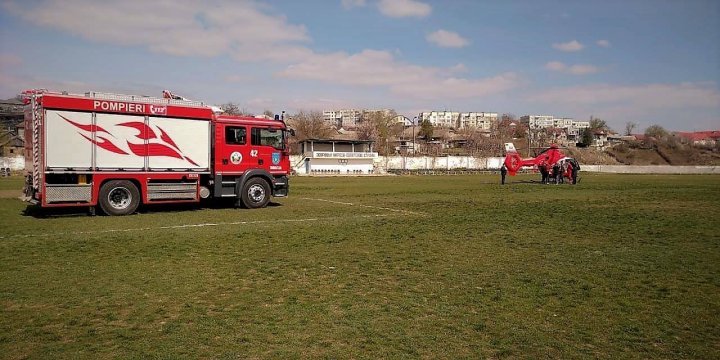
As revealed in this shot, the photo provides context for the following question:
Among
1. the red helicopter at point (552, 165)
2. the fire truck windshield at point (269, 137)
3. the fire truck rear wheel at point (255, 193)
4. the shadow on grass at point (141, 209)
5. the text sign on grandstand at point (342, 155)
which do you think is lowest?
the shadow on grass at point (141, 209)

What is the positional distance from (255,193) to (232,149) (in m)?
1.88

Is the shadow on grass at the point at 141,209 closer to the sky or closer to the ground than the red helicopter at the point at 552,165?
closer to the ground

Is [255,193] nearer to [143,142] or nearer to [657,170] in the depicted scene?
[143,142]

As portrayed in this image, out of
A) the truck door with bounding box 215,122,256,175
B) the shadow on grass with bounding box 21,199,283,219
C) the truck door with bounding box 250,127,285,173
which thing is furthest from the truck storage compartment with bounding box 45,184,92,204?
the truck door with bounding box 250,127,285,173

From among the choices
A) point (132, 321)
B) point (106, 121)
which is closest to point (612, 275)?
point (132, 321)

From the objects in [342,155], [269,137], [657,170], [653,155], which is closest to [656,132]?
[653,155]

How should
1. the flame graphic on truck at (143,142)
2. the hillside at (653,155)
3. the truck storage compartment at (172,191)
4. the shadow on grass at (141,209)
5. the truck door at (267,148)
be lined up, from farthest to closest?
the hillside at (653,155) < the truck door at (267,148) < the truck storage compartment at (172,191) < the shadow on grass at (141,209) < the flame graphic on truck at (143,142)

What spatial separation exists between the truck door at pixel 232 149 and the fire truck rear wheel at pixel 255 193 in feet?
1.97

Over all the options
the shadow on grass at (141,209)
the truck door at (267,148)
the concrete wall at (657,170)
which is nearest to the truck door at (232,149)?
the truck door at (267,148)

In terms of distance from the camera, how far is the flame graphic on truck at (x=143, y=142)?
1600 cm

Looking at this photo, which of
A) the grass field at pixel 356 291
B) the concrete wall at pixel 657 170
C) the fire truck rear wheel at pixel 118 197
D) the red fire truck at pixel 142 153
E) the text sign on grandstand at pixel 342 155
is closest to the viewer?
the grass field at pixel 356 291

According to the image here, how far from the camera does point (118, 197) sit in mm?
16516

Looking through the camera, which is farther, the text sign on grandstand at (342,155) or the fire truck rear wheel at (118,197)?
the text sign on grandstand at (342,155)

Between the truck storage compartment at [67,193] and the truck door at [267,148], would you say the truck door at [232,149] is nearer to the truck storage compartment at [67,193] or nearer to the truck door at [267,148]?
the truck door at [267,148]
